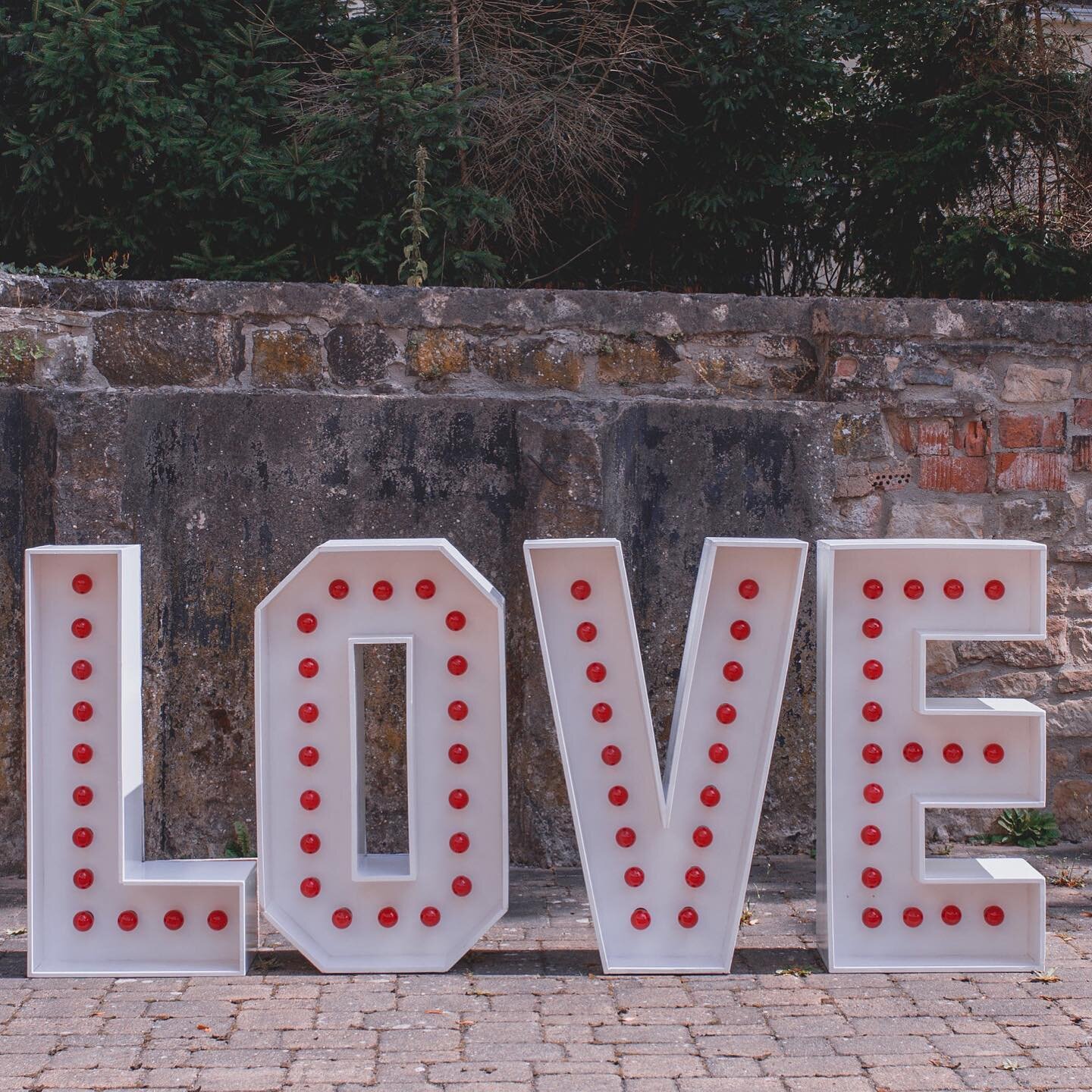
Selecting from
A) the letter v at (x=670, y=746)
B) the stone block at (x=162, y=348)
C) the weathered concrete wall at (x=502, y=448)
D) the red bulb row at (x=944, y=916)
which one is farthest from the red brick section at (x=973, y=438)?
the stone block at (x=162, y=348)

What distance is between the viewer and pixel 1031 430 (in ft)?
13.1

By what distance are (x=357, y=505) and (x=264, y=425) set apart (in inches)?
14.2

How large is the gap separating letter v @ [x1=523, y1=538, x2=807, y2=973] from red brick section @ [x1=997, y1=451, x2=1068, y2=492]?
1215mm

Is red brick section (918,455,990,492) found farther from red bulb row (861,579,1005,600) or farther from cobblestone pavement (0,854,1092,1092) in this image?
cobblestone pavement (0,854,1092,1092)

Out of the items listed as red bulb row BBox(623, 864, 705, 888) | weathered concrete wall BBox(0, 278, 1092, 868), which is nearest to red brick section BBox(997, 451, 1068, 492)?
weathered concrete wall BBox(0, 278, 1092, 868)

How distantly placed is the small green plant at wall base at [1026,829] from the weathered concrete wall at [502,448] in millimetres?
531

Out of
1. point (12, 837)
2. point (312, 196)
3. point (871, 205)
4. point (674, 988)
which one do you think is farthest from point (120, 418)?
point (871, 205)

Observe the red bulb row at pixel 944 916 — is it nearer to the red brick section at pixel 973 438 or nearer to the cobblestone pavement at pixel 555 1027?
the cobblestone pavement at pixel 555 1027

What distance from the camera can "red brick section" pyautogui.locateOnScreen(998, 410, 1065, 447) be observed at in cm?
398

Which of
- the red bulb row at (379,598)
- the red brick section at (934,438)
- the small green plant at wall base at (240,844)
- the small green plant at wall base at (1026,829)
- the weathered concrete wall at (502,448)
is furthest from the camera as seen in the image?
the small green plant at wall base at (1026,829)

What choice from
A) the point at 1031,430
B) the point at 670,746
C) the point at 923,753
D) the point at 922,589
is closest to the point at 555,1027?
the point at 670,746

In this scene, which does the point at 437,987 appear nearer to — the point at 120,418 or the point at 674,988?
the point at 674,988

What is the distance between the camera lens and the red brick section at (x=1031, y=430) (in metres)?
3.98

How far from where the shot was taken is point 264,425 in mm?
3740
